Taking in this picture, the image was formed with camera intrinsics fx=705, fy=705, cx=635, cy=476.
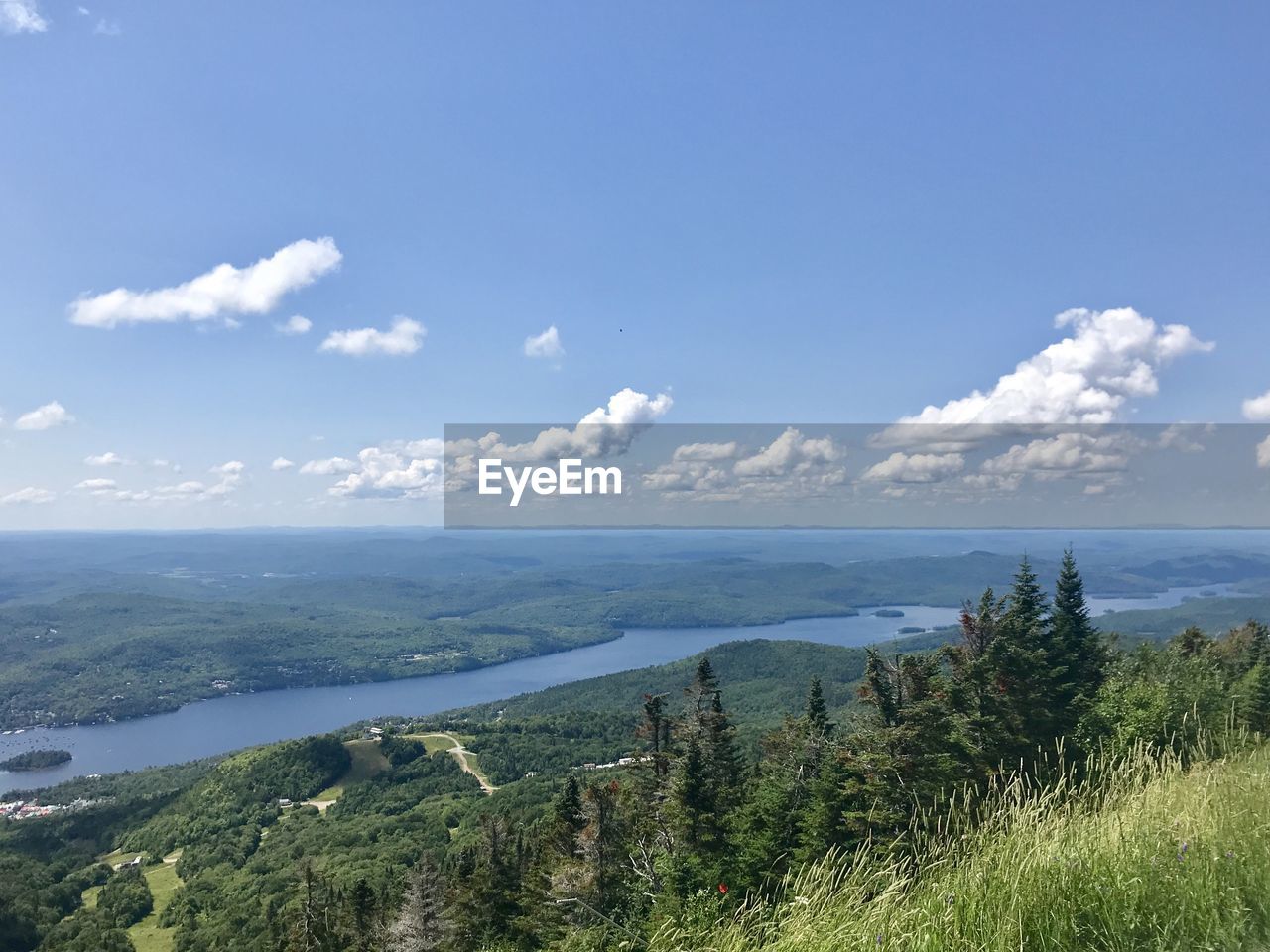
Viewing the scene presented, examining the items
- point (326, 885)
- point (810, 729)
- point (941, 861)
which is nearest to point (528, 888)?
point (810, 729)

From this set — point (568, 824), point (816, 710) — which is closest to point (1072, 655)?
point (816, 710)

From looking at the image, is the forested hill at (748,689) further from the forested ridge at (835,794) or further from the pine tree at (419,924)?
the pine tree at (419,924)

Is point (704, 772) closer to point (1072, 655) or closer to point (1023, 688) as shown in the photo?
point (1023, 688)

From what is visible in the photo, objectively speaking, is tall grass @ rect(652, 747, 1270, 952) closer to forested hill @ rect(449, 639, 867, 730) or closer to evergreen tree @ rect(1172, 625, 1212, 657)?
evergreen tree @ rect(1172, 625, 1212, 657)

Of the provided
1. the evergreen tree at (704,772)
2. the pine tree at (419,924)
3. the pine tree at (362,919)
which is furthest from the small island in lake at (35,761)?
the evergreen tree at (704,772)

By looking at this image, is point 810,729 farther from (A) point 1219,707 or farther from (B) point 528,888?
(B) point 528,888

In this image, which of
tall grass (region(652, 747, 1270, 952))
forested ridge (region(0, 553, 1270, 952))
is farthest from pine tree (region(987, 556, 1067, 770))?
tall grass (region(652, 747, 1270, 952))
